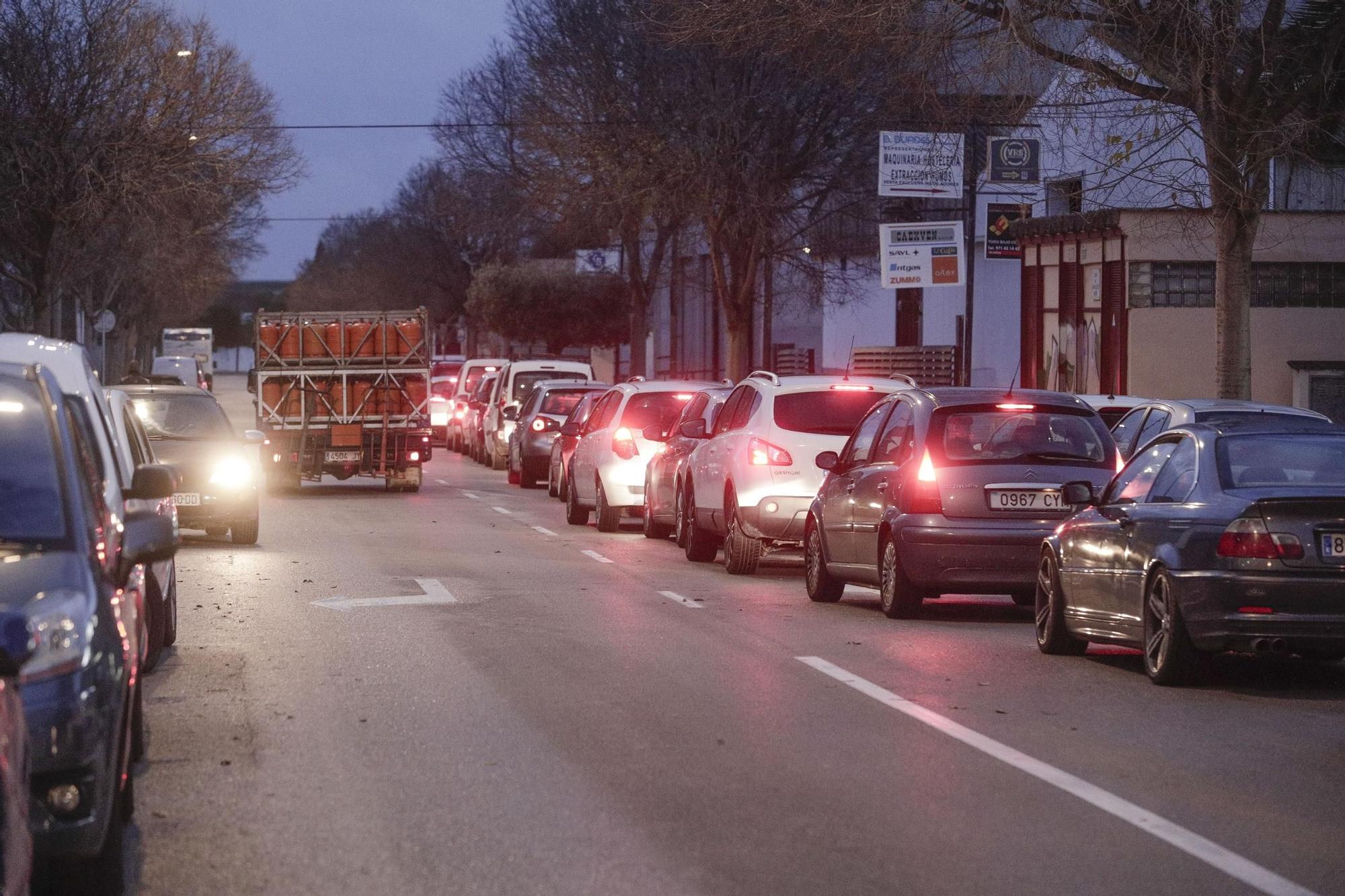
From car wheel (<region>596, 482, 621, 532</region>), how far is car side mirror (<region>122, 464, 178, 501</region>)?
15851mm

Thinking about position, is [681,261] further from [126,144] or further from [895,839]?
[895,839]

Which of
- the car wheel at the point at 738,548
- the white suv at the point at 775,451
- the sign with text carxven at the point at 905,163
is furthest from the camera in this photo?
the sign with text carxven at the point at 905,163

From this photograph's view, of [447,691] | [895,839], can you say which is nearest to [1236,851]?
[895,839]

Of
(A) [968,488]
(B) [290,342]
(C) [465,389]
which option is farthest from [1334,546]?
(C) [465,389]

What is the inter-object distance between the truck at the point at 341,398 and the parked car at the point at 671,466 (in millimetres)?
8013

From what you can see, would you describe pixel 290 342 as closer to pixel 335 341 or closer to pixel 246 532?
pixel 335 341

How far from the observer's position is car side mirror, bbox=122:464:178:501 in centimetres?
730

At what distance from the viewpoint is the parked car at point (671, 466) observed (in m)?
20.0

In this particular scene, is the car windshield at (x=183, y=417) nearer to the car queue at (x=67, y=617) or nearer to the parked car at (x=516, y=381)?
the car queue at (x=67, y=617)

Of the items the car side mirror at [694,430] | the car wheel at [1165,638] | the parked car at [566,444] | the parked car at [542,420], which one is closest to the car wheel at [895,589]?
the car wheel at [1165,638]

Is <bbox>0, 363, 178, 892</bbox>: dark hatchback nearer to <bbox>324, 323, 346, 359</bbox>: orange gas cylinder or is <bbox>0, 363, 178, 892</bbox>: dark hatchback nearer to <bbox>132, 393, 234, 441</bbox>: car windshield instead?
<bbox>132, 393, 234, 441</bbox>: car windshield

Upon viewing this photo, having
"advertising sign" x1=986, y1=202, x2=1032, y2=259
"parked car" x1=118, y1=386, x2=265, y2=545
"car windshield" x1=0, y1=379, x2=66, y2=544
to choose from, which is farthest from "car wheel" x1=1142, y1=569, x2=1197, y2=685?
"advertising sign" x1=986, y1=202, x2=1032, y2=259

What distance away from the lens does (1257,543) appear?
10.3 m

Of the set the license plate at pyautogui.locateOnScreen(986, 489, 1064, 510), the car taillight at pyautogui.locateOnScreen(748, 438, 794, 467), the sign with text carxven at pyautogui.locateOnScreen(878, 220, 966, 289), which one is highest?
the sign with text carxven at pyautogui.locateOnScreen(878, 220, 966, 289)
